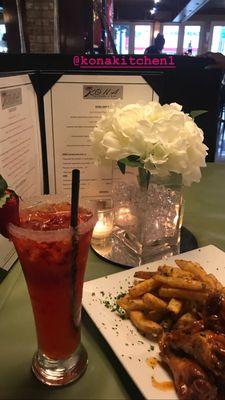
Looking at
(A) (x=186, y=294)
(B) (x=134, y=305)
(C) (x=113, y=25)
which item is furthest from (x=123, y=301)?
(C) (x=113, y=25)

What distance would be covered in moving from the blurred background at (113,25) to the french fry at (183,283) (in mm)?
1647

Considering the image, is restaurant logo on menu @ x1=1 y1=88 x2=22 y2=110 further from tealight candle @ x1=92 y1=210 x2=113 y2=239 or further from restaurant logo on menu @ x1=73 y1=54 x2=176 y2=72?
tealight candle @ x1=92 y1=210 x2=113 y2=239

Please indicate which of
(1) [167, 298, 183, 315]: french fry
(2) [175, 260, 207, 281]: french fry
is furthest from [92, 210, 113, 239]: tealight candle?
(1) [167, 298, 183, 315]: french fry

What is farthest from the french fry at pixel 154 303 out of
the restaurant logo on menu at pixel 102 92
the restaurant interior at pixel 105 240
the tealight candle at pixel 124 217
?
the restaurant logo on menu at pixel 102 92

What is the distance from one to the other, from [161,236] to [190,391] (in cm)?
55

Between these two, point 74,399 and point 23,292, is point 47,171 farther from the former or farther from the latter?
point 74,399

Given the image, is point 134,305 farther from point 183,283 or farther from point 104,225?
point 104,225

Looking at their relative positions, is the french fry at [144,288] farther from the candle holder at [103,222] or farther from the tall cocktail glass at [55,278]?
the candle holder at [103,222]

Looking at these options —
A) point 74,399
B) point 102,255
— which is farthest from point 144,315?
point 102,255

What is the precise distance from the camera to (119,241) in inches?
45.6

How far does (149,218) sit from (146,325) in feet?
1.27

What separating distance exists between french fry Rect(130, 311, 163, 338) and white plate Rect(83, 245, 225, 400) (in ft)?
0.06

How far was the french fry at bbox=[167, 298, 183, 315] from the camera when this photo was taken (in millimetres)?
739

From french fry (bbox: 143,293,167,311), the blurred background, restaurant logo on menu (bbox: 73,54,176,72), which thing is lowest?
french fry (bbox: 143,293,167,311)
